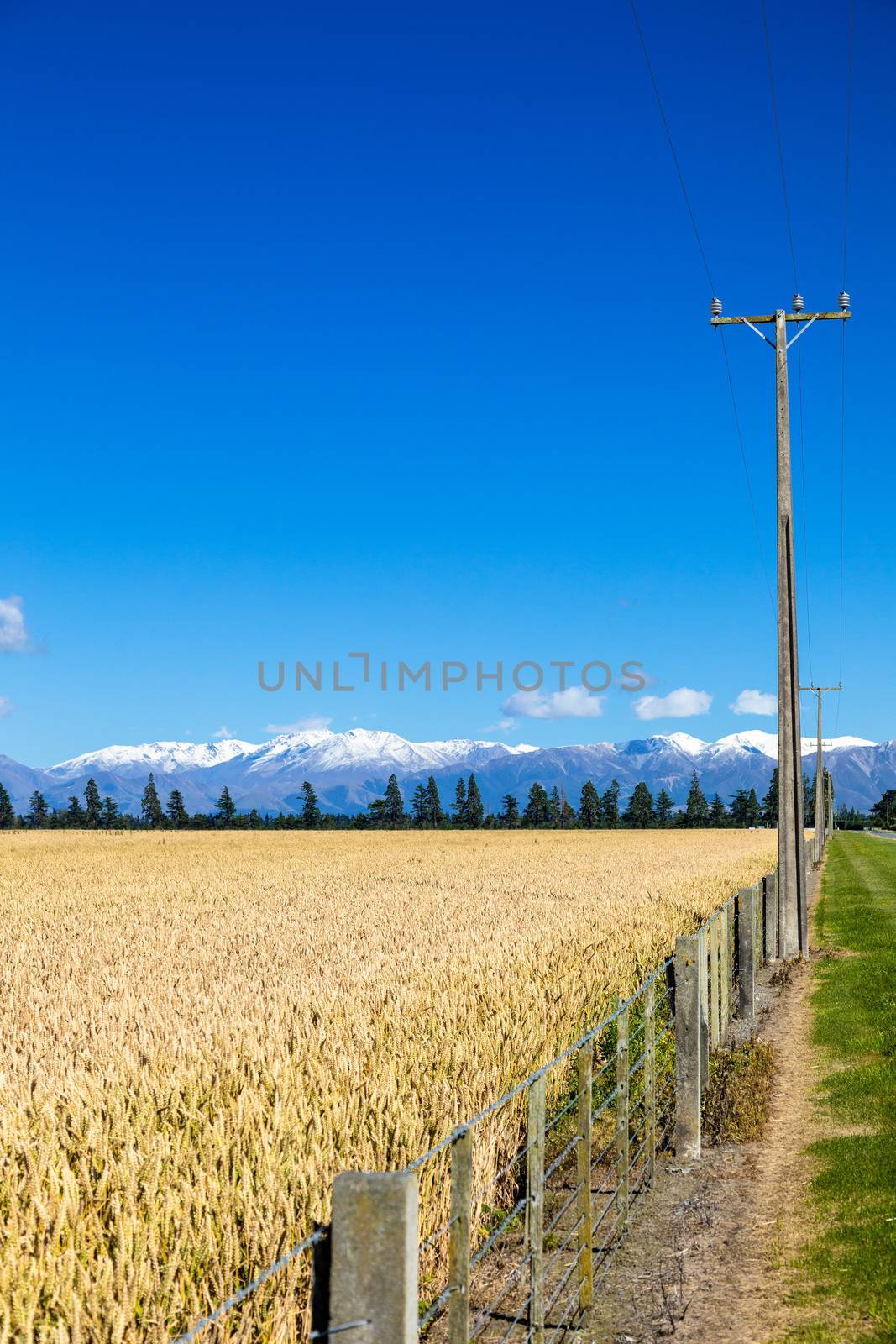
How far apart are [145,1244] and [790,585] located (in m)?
17.4

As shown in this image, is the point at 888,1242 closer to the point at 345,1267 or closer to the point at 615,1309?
the point at 615,1309

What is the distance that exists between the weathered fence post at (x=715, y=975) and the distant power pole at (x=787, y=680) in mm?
7759

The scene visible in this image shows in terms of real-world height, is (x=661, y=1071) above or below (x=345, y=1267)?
below

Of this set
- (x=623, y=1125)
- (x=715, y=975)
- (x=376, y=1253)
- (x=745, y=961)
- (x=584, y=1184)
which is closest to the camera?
(x=376, y=1253)

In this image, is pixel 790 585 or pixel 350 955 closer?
pixel 350 955

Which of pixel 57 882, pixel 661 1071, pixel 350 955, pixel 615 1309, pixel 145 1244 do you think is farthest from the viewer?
pixel 57 882

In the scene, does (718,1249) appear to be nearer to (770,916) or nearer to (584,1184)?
(584,1184)

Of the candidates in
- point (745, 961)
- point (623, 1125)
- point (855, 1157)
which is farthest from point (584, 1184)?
point (745, 961)

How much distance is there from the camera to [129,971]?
13.3 meters

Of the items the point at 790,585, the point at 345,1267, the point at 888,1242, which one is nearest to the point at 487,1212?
the point at 888,1242

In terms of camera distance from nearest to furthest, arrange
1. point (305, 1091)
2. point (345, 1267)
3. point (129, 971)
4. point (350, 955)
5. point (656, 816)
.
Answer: point (345, 1267)
point (305, 1091)
point (129, 971)
point (350, 955)
point (656, 816)

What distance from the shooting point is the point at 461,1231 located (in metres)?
3.93

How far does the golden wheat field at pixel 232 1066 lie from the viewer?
468cm

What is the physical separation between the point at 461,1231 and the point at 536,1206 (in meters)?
1.20
